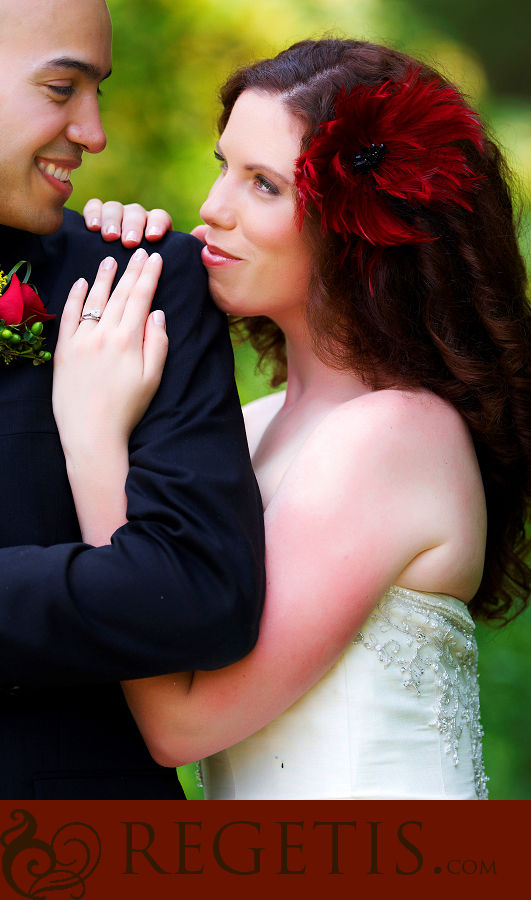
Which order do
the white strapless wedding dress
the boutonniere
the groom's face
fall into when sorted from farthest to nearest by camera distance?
the white strapless wedding dress → the groom's face → the boutonniere

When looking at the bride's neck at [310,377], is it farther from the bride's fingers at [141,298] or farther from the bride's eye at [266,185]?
the bride's fingers at [141,298]

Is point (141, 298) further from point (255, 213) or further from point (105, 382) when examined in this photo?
point (255, 213)

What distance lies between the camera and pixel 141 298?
6.23 feet

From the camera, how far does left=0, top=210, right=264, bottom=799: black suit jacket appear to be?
1.59 metres

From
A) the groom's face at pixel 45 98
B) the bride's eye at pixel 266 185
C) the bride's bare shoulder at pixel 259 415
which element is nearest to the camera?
the groom's face at pixel 45 98

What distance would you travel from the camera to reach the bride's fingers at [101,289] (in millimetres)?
1939

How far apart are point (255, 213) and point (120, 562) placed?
0.96 metres

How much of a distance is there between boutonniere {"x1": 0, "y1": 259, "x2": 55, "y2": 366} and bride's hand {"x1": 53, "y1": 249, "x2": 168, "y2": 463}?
0.24ft

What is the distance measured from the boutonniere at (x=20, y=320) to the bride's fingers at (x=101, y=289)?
108 millimetres

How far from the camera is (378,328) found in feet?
7.04

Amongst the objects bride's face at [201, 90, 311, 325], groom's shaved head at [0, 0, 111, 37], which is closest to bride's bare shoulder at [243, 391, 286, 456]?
bride's face at [201, 90, 311, 325]

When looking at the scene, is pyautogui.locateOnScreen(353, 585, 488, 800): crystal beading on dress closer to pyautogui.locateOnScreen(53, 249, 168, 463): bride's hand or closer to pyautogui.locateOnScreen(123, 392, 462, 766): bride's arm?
pyautogui.locateOnScreen(123, 392, 462, 766): bride's arm

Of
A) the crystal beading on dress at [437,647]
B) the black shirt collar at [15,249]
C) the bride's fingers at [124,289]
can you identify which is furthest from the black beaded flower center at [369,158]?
the crystal beading on dress at [437,647]

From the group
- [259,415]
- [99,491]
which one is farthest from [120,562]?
[259,415]
